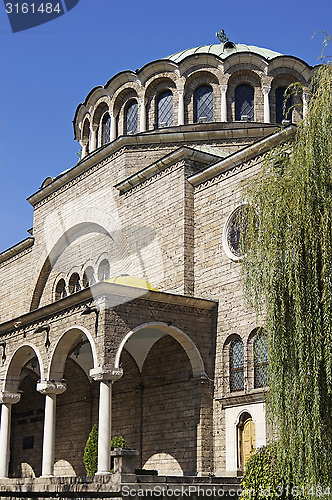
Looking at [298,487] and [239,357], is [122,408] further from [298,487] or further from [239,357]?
[298,487]

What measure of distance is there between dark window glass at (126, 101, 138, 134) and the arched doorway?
12388 millimetres

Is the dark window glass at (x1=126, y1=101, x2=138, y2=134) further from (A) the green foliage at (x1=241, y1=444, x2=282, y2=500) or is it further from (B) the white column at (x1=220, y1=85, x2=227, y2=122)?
(A) the green foliage at (x1=241, y1=444, x2=282, y2=500)

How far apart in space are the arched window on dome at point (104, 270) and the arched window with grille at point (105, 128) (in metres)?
6.21

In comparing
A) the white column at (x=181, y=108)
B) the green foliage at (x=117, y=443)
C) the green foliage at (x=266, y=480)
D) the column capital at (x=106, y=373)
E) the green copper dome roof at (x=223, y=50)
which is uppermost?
the green copper dome roof at (x=223, y=50)

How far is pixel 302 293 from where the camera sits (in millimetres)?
9133

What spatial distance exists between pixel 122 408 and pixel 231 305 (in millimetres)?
4900

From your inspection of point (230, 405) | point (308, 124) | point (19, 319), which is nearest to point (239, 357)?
Answer: point (230, 405)

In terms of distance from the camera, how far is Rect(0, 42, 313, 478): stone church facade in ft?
50.0

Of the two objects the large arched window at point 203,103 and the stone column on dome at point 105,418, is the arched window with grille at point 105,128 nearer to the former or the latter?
the large arched window at point 203,103

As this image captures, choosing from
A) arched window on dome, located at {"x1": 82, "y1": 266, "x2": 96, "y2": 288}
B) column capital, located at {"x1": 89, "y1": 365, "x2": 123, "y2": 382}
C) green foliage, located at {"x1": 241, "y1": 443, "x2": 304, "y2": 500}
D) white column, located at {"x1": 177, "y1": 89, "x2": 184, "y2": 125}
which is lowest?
green foliage, located at {"x1": 241, "y1": 443, "x2": 304, "y2": 500}

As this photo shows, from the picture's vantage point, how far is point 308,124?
9.77 metres

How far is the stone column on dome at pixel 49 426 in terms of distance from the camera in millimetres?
15266

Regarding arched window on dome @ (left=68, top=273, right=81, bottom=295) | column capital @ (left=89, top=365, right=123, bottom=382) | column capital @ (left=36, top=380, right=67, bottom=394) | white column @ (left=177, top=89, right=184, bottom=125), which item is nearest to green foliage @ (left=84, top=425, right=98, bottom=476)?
column capital @ (left=36, top=380, right=67, bottom=394)

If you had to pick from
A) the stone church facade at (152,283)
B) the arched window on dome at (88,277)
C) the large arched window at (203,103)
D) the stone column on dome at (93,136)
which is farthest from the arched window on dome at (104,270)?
the stone column on dome at (93,136)
